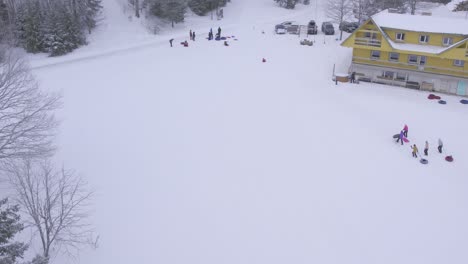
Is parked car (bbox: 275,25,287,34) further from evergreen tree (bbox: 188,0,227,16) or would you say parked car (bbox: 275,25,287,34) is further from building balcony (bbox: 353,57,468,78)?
building balcony (bbox: 353,57,468,78)

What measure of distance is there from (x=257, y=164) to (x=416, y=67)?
76.9 ft

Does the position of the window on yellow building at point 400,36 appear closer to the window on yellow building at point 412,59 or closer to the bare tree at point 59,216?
the window on yellow building at point 412,59

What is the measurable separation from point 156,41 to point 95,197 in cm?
3511

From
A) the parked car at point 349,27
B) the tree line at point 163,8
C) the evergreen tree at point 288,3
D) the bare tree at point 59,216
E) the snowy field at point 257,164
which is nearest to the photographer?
the bare tree at point 59,216

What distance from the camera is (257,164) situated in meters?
28.9

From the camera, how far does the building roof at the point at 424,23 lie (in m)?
40.9

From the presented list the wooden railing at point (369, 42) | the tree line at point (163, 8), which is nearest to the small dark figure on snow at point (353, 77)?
the wooden railing at point (369, 42)

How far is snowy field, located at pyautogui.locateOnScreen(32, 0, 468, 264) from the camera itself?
72.3 feet

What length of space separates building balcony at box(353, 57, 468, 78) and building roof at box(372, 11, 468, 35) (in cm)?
348

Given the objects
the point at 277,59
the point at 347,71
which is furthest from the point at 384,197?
the point at 277,59

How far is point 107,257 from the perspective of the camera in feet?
68.6

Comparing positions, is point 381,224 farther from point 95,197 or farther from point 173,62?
point 173,62

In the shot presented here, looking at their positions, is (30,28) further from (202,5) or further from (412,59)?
(412,59)

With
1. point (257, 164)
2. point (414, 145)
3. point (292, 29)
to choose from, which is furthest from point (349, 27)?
point (257, 164)
